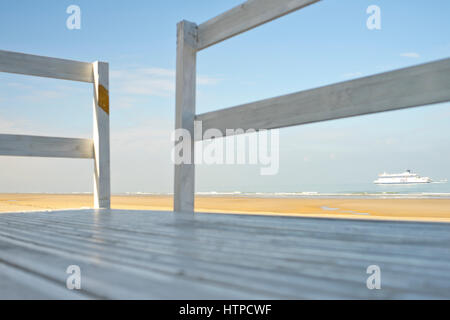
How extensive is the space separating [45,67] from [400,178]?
29.7 meters

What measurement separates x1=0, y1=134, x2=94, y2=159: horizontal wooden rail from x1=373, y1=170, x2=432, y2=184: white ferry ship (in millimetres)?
29093

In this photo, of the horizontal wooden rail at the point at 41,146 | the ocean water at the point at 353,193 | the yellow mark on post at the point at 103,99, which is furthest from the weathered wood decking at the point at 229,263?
the ocean water at the point at 353,193

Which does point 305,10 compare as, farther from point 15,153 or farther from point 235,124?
point 15,153

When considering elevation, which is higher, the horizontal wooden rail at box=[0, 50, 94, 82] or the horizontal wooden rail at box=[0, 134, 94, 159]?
the horizontal wooden rail at box=[0, 50, 94, 82]

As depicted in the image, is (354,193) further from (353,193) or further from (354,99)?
(354,99)

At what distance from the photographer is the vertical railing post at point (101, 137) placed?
7.55 ft

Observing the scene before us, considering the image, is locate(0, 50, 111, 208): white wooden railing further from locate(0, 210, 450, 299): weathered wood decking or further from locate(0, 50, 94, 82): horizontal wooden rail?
locate(0, 210, 450, 299): weathered wood decking

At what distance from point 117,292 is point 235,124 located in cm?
126

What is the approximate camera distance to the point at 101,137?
7.54ft

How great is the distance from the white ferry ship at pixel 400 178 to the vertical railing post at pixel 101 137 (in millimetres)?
28923

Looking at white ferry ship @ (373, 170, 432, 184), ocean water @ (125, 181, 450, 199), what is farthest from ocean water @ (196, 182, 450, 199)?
white ferry ship @ (373, 170, 432, 184)

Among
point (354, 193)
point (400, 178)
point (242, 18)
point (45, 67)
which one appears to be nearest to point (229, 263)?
point (242, 18)

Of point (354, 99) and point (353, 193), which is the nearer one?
point (354, 99)

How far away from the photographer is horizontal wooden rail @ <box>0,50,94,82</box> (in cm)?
218
